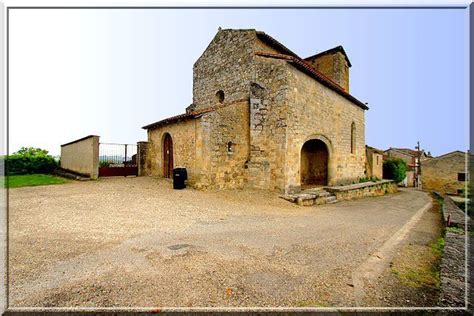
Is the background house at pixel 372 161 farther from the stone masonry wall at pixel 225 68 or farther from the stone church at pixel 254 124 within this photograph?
the stone masonry wall at pixel 225 68

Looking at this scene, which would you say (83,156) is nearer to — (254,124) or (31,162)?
(31,162)

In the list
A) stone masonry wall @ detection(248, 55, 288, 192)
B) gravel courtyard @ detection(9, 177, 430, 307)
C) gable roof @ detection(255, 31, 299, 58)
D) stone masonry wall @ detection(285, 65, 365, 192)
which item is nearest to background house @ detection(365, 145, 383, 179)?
stone masonry wall @ detection(285, 65, 365, 192)

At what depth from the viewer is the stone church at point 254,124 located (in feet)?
30.6

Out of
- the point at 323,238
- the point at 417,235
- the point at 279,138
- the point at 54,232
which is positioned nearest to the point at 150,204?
the point at 54,232

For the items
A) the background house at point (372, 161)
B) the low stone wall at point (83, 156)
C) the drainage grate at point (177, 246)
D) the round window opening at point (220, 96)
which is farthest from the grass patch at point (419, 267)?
the background house at point (372, 161)

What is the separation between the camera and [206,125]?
30.1ft

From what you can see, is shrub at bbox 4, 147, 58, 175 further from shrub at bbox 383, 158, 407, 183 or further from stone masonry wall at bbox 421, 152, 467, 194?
stone masonry wall at bbox 421, 152, 467, 194

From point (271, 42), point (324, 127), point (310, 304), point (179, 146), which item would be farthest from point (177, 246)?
point (271, 42)

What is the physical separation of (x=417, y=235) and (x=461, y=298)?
12.4ft

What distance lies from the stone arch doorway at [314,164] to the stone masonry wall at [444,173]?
63.9 feet

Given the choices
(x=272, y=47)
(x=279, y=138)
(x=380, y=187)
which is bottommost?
(x=380, y=187)

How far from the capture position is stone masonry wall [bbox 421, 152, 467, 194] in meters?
22.6

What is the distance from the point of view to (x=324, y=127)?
Result: 11352 millimetres

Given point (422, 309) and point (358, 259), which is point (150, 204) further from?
point (422, 309)
